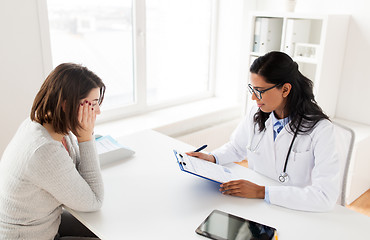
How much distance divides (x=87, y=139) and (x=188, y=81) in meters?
2.23

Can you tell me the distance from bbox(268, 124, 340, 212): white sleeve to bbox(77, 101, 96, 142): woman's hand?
0.75 metres

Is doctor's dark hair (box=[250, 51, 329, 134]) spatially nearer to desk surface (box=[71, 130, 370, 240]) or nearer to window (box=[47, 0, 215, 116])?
desk surface (box=[71, 130, 370, 240])

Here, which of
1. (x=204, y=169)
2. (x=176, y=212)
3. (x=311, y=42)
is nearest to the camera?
(x=176, y=212)

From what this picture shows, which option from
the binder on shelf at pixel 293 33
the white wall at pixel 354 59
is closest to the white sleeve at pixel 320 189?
the binder on shelf at pixel 293 33

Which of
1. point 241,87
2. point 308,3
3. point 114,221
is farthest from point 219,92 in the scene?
point 114,221

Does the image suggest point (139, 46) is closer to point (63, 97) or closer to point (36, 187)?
point (63, 97)

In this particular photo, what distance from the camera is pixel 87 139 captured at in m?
1.37

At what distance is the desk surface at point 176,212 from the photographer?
47.9 inches

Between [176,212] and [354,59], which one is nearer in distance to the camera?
[176,212]

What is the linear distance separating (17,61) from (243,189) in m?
1.61

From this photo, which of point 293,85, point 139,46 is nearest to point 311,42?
point 139,46

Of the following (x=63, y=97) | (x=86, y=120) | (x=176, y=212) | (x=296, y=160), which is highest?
(x=63, y=97)

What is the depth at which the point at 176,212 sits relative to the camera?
52.1 inches

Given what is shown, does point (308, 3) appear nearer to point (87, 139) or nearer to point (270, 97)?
point (270, 97)
